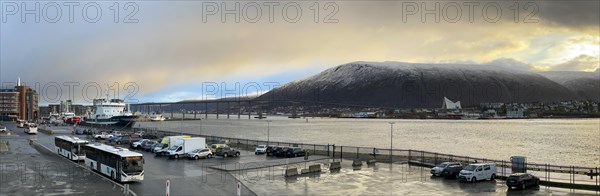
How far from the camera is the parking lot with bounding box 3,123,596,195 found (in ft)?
89.1

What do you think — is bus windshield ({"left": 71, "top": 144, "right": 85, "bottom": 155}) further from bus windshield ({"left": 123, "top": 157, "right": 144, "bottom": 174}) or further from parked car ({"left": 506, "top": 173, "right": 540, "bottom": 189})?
parked car ({"left": 506, "top": 173, "right": 540, "bottom": 189})

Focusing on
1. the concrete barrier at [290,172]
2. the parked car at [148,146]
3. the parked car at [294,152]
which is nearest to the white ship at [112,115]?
the parked car at [148,146]

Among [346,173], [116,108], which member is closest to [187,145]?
[346,173]

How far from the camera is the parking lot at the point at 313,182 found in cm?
2716

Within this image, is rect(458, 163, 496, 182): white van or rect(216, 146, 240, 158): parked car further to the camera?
rect(216, 146, 240, 158): parked car

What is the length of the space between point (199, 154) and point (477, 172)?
80.4 ft

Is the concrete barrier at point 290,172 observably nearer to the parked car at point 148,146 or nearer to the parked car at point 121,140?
the parked car at point 148,146

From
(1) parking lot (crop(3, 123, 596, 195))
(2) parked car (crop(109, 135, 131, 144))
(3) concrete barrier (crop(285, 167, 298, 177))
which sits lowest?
(2) parked car (crop(109, 135, 131, 144))

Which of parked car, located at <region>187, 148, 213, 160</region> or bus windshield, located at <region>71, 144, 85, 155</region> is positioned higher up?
bus windshield, located at <region>71, 144, 85, 155</region>

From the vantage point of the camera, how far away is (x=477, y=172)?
1230 inches

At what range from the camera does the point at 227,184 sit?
28.5 m

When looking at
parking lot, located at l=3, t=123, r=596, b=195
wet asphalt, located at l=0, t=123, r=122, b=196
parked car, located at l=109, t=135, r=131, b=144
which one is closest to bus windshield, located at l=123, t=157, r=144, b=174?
parking lot, located at l=3, t=123, r=596, b=195

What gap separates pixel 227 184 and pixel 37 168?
17863mm

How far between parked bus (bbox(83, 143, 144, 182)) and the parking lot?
25.8 inches
